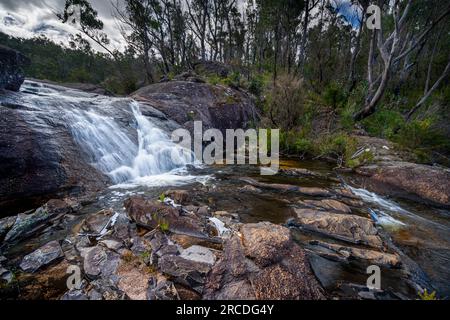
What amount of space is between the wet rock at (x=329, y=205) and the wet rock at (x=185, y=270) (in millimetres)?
2193

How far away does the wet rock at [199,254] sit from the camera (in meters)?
2.05

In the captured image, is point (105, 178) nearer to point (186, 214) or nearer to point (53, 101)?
point (186, 214)

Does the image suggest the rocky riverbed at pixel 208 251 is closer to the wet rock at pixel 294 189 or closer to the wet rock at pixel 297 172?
the wet rock at pixel 294 189

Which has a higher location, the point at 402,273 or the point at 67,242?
the point at 67,242

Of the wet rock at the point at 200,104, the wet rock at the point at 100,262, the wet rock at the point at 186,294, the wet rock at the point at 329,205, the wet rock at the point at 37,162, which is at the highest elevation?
the wet rock at the point at 200,104

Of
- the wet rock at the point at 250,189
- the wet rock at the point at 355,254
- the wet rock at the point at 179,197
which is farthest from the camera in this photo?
the wet rock at the point at 250,189

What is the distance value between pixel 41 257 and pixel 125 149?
3.63 meters

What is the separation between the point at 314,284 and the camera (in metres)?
1.82

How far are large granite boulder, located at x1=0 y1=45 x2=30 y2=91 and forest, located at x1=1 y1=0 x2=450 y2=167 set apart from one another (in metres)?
6.80

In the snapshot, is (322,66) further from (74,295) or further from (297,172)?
(74,295)

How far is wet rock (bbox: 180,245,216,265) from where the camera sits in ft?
6.72

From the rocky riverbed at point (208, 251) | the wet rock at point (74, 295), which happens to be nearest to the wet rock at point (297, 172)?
the rocky riverbed at point (208, 251)
